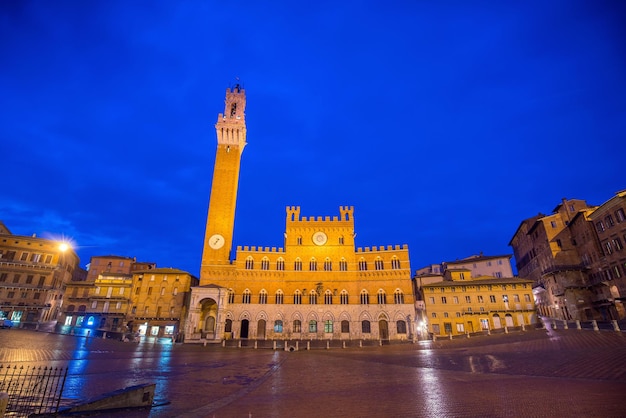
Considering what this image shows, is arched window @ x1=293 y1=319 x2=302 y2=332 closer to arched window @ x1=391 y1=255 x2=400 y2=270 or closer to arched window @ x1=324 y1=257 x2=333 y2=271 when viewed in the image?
arched window @ x1=324 y1=257 x2=333 y2=271

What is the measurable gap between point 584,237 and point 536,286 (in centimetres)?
1364

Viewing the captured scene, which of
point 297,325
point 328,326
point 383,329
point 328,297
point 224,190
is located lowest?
point 383,329

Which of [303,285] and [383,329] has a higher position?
[303,285]

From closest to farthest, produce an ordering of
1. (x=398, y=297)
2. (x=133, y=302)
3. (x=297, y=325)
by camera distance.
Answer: (x=297, y=325), (x=398, y=297), (x=133, y=302)

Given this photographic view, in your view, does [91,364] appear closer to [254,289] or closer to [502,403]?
[502,403]

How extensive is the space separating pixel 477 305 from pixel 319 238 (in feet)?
79.2

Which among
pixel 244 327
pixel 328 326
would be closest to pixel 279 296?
pixel 244 327

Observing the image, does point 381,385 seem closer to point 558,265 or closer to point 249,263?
point 249,263

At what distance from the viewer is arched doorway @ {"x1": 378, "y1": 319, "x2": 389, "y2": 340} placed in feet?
136


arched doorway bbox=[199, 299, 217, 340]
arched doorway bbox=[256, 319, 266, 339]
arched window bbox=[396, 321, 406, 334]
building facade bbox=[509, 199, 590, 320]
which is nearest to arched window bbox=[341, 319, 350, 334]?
arched window bbox=[396, 321, 406, 334]

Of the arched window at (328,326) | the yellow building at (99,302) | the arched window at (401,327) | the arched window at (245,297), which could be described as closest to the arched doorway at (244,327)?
the arched window at (245,297)

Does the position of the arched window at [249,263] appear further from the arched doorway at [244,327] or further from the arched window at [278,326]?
the arched window at [278,326]

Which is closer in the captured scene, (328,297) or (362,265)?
(328,297)

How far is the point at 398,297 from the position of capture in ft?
139
